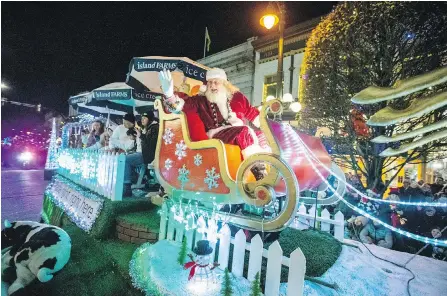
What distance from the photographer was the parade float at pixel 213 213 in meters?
2.34

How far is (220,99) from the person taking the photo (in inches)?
137

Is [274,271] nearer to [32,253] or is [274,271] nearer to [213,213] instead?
[213,213]

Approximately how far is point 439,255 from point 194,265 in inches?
187

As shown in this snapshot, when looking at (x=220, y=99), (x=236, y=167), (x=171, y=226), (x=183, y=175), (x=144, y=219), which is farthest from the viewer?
(x=144, y=219)

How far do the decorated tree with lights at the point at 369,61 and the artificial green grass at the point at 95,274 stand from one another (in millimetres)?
4570

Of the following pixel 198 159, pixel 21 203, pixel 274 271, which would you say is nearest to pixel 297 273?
pixel 274 271

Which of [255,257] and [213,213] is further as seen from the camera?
[213,213]

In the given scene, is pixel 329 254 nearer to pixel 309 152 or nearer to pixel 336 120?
pixel 309 152

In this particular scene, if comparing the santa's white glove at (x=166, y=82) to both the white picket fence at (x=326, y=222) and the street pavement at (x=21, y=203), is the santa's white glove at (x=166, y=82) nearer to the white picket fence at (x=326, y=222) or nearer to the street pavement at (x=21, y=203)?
the white picket fence at (x=326, y=222)

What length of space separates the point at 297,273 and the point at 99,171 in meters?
3.86

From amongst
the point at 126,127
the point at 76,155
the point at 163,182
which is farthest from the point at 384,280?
the point at 76,155

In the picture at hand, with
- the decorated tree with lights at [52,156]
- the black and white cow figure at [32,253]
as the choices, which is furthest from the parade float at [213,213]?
the decorated tree with lights at [52,156]

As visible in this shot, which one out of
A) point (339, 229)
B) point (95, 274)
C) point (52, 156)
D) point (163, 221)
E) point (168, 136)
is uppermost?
point (168, 136)

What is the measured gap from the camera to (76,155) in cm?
606
